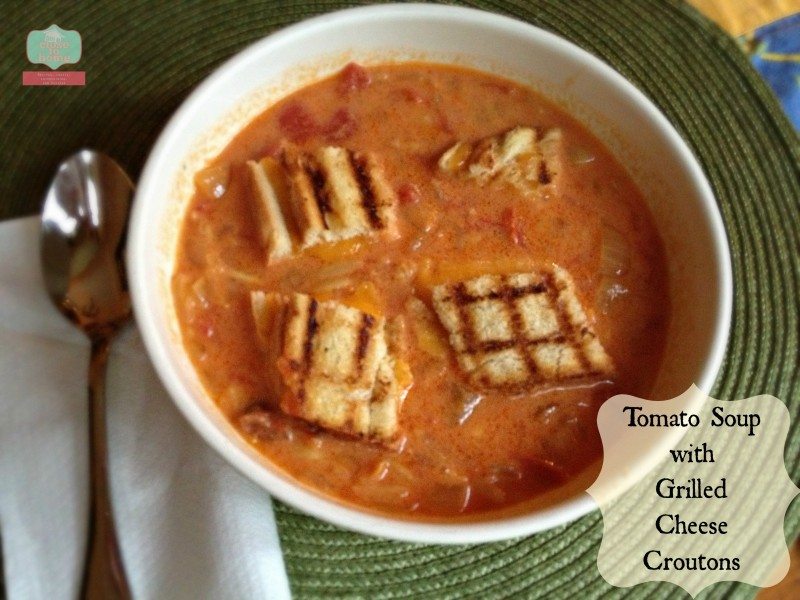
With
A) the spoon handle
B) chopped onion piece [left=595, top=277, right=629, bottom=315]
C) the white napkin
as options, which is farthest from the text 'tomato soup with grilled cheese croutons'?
the spoon handle

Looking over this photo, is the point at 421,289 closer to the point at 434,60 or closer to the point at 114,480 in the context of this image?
the point at 434,60

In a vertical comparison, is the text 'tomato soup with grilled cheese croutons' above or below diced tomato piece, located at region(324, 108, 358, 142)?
below

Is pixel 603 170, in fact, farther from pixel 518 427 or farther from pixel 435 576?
pixel 435 576

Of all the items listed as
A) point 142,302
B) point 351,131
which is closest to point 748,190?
point 351,131

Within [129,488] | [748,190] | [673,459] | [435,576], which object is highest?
[748,190]

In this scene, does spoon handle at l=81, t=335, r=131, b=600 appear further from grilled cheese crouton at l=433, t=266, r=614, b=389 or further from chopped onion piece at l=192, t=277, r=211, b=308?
grilled cheese crouton at l=433, t=266, r=614, b=389

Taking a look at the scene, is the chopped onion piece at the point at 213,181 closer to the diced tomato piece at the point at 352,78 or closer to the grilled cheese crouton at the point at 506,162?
the diced tomato piece at the point at 352,78
